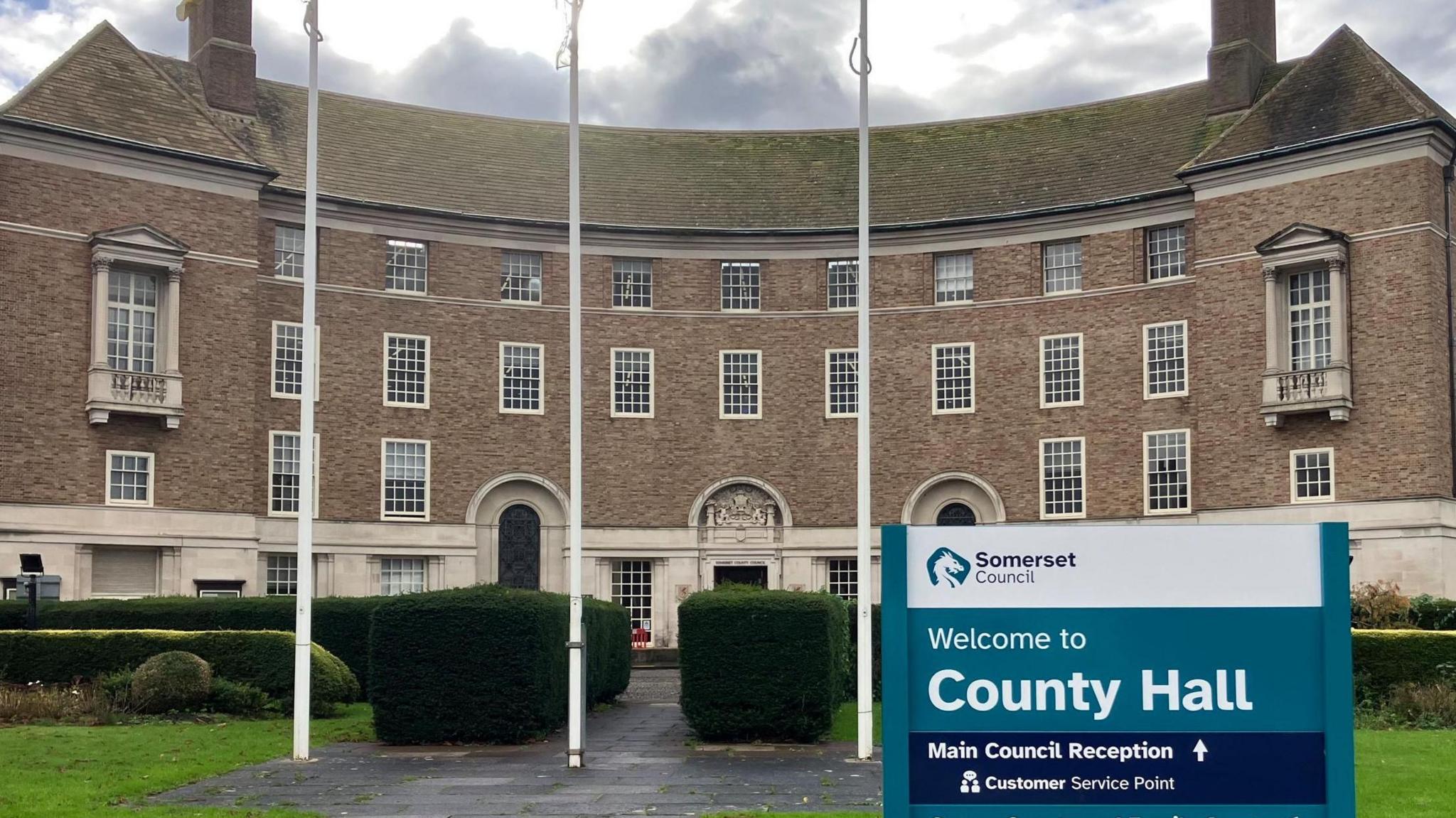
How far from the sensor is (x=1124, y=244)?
146 ft

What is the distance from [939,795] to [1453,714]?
19.6 m

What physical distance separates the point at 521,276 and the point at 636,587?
9668 mm

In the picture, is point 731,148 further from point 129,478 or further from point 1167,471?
point 129,478

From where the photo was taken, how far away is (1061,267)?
4566 centimetres

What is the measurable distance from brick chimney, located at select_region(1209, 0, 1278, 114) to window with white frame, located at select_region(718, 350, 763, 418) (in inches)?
597

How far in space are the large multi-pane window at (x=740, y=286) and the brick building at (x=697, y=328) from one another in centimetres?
14

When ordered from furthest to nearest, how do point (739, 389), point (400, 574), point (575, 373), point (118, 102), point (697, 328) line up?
point (697, 328)
point (739, 389)
point (400, 574)
point (118, 102)
point (575, 373)

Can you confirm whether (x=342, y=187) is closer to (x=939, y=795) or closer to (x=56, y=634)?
(x=56, y=634)

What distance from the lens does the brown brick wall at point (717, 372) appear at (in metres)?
38.6

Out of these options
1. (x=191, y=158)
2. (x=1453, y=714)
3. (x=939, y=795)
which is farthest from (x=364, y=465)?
(x=939, y=795)

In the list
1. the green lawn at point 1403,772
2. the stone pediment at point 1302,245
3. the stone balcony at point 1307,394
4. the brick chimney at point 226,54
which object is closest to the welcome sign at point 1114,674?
the green lawn at point 1403,772

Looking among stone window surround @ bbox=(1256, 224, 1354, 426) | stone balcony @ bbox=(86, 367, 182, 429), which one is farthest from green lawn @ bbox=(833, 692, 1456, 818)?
stone balcony @ bbox=(86, 367, 182, 429)

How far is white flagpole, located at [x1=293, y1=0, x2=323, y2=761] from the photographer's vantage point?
19.0 meters

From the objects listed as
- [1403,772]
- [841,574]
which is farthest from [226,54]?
[1403,772]
